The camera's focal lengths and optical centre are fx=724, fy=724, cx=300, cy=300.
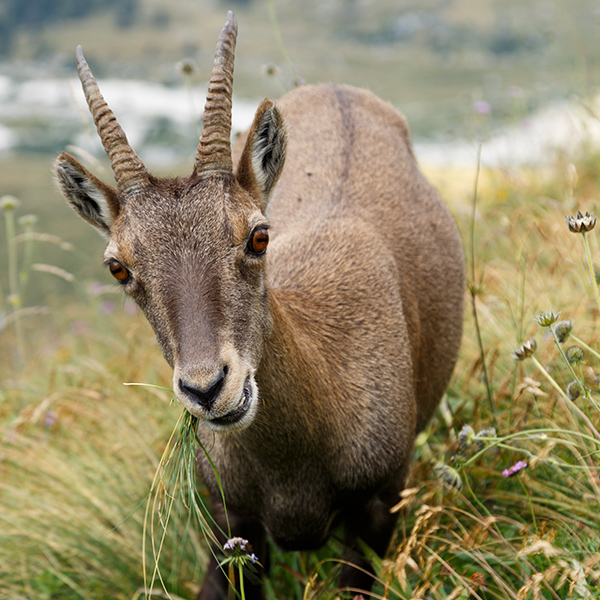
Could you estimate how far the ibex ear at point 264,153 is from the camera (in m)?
3.19

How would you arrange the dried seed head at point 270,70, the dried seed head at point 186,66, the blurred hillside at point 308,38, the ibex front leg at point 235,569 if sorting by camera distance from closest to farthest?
the ibex front leg at point 235,569, the dried seed head at point 186,66, the dried seed head at point 270,70, the blurred hillside at point 308,38

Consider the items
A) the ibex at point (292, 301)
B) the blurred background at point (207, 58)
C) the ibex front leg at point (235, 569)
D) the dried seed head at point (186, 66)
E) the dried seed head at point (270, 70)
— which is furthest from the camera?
the blurred background at point (207, 58)

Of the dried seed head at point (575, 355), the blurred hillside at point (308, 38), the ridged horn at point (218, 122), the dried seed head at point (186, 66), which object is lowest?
the dried seed head at point (575, 355)

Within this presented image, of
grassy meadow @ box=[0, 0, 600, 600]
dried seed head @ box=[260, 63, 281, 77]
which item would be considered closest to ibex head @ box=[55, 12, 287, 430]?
grassy meadow @ box=[0, 0, 600, 600]

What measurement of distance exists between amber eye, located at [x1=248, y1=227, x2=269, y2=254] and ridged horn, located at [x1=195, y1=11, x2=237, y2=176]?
320 millimetres

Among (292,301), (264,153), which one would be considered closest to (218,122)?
(264,153)

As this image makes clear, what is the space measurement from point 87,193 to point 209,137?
68 centimetres

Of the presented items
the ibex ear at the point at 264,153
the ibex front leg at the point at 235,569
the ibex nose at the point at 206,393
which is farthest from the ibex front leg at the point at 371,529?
the ibex ear at the point at 264,153

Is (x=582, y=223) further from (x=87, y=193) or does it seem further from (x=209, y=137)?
(x=87, y=193)

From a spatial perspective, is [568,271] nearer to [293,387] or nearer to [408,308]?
[408,308]

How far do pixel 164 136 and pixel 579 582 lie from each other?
2346cm

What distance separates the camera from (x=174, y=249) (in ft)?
9.14

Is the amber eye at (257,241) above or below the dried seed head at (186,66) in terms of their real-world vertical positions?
below

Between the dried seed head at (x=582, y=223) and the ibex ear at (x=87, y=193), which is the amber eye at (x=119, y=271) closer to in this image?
the ibex ear at (x=87, y=193)
